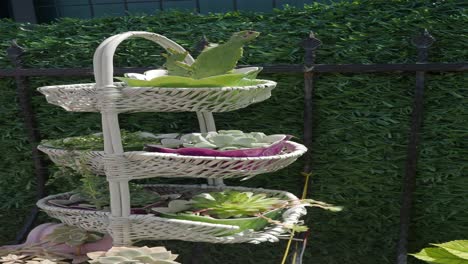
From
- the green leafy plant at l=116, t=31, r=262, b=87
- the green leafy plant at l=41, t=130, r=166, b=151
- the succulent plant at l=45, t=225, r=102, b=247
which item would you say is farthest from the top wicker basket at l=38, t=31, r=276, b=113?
the succulent plant at l=45, t=225, r=102, b=247

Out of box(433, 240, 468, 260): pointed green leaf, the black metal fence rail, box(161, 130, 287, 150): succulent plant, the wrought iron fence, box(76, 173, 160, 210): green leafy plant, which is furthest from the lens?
the wrought iron fence

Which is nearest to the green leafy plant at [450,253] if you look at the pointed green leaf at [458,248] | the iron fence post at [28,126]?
the pointed green leaf at [458,248]

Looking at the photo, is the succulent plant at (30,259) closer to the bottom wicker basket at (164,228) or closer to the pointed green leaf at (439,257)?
the bottom wicker basket at (164,228)

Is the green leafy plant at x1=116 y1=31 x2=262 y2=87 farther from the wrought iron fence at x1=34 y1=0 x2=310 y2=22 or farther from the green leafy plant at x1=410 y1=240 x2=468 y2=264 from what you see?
the wrought iron fence at x1=34 y1=0 x2=310 y2=22

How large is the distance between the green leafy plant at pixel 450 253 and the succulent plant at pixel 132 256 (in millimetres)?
900

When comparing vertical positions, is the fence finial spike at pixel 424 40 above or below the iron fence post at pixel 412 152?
above

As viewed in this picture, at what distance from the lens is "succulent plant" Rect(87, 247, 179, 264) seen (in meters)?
1.68

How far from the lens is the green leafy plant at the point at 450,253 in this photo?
1.13 meters

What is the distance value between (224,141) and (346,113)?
0.71 meters

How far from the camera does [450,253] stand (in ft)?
3.85

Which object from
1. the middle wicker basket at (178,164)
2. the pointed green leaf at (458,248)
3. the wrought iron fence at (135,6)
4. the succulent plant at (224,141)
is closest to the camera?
the pointed green leaf at (458,248)

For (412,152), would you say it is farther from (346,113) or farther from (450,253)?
(450,253)

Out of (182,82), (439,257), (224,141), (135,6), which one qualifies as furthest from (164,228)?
(135,6)

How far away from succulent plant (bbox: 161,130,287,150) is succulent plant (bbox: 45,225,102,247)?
0.56m
